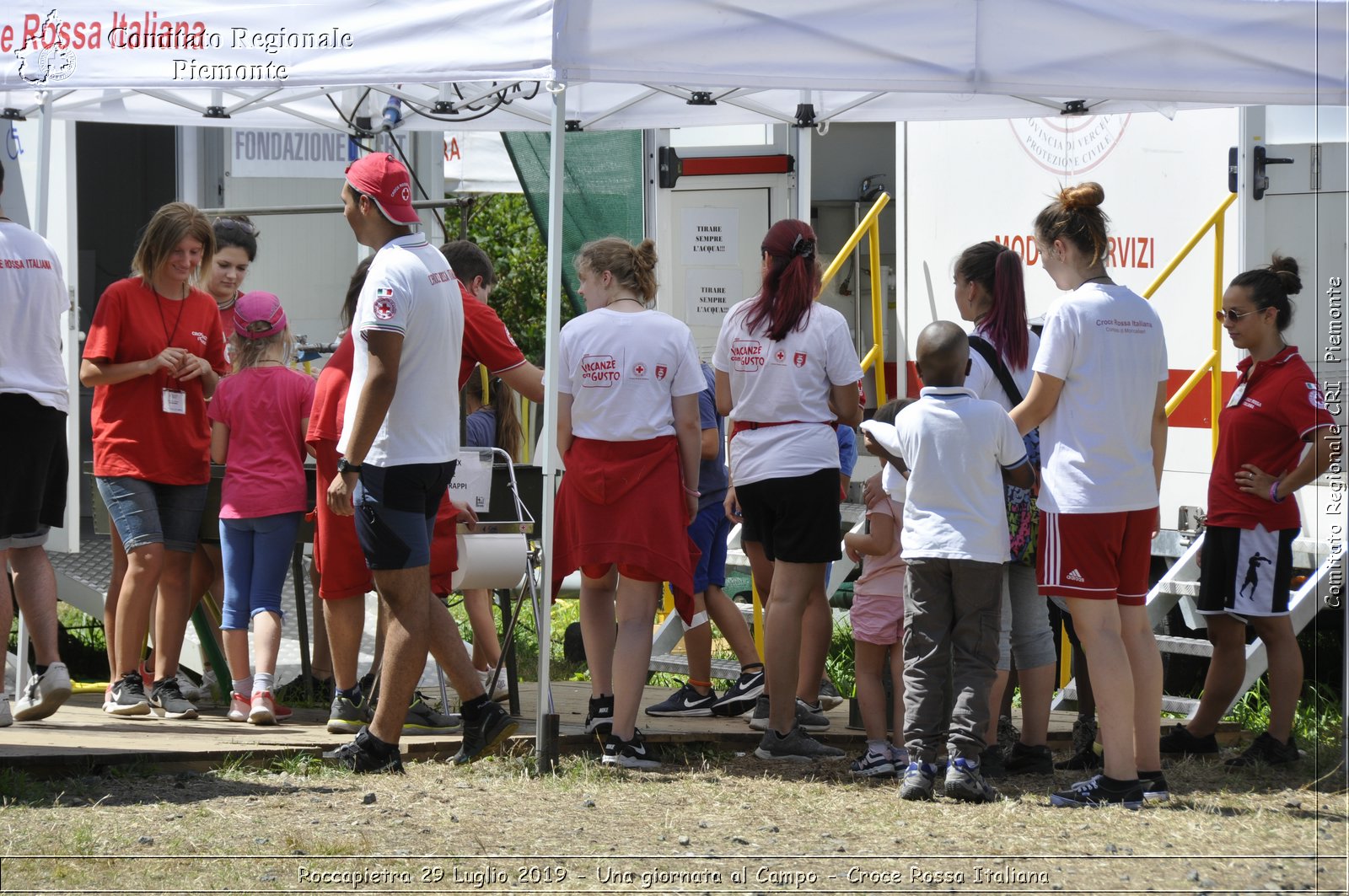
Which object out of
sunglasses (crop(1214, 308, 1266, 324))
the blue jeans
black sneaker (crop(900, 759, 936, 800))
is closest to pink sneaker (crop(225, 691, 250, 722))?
the blue jeans

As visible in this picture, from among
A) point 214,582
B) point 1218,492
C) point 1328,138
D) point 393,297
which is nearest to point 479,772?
point 393,297

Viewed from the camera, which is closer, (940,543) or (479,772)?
(940,543)

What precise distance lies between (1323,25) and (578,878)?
10.2ft

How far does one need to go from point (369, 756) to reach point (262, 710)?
887 millimetres

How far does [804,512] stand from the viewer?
4.98 meters

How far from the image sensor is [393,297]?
14.5ft

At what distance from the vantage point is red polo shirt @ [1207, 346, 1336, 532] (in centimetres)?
503

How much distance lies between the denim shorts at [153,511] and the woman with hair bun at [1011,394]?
2.75 meters

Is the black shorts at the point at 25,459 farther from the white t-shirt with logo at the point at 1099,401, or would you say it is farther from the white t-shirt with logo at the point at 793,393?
the white t-shirt with logo at the point at 1099,401

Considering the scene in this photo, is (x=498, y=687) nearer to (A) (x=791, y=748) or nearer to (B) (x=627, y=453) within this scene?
(A) (x=791, y=748)

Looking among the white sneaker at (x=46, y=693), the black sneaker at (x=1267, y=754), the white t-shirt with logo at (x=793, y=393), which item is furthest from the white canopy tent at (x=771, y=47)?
the black sneaker at (x=1267, y=754)

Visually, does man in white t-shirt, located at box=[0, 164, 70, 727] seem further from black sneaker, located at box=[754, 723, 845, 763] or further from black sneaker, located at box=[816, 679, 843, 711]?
black sneaker, located at box=[816, 679, 843, 711]

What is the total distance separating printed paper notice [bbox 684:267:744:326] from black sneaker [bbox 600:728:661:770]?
3.86 meters

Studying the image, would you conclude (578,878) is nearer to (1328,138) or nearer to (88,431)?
(1328,138)
